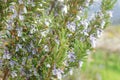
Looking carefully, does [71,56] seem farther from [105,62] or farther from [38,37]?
[105,62]

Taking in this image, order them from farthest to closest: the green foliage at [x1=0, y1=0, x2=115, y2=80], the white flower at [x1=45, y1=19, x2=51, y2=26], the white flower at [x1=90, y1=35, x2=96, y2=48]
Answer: the white flower at [x1=90, y1=35, x2=96, y2=48] → the white flower at [x1=45, y1=19, x2=51, y2=26] → the green foliage at [x1=0, y1=0, x2=115, y2=80]

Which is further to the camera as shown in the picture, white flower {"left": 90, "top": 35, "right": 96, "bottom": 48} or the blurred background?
the blurred background

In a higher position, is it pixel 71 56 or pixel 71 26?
pixel 71 26

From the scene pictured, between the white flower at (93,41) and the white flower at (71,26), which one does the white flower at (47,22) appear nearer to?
the white flower at (71,26)

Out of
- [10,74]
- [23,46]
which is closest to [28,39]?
[23,46]

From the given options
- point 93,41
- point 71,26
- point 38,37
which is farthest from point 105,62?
point 38,37

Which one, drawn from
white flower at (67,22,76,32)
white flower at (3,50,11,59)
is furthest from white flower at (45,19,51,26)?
white flower at (3,50,11,59)

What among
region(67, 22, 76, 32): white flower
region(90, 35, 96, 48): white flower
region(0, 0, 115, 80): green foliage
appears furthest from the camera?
region(90, 35, 96, 48): white flower

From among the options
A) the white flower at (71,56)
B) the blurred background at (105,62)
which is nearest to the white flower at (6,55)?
the white flower at (71,56)

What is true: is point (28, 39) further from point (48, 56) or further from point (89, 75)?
point (89, 75)

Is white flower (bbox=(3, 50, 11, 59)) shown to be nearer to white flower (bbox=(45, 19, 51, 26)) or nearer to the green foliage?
the green foliage
